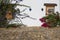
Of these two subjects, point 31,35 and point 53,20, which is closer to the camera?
point 31,35

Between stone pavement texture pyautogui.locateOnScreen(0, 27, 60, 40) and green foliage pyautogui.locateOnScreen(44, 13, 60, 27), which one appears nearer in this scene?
stone pavement texture pyautogui.locateOnScreen(0, 27, 60, 40)

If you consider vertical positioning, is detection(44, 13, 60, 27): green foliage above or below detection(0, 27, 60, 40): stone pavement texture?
above

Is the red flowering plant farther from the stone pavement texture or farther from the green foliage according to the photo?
the stone pavement texture

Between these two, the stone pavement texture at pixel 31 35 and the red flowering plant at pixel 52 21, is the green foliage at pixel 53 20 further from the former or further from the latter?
the stone pavement texture at pixel 31 35

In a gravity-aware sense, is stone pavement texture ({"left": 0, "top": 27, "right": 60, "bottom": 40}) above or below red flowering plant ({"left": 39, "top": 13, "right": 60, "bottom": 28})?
below

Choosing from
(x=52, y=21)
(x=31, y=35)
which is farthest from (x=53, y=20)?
(x=31, y=35)

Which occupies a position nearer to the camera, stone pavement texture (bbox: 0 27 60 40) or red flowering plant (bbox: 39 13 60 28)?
stone pavement texture (bbox: 0 27 60 40)

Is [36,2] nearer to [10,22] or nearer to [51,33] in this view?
[10,22]

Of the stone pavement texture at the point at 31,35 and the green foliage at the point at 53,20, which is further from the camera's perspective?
the green foliage at the point at 53,20

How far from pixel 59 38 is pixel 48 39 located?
0.13 ft

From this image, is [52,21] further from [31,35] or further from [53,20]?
[31,35]

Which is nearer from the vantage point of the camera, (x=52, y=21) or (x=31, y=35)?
(x=31, y=35)

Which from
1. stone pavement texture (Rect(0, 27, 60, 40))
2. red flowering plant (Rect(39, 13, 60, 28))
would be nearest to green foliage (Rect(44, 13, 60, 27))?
red flowering plant (Rect(39, 13, 60, 28))

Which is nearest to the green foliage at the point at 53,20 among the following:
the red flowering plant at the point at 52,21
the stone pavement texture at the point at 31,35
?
the red flowering plant at the point at 52,21
